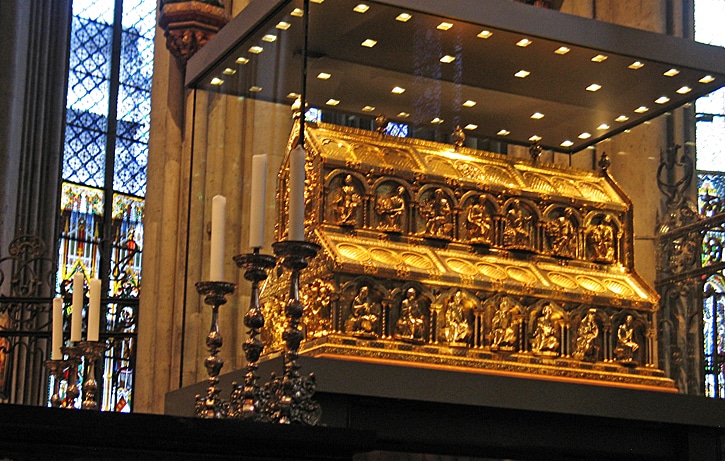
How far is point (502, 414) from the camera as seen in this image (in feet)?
20.4

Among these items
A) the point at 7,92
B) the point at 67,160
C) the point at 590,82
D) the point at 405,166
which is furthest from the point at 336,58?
the point at 67,160

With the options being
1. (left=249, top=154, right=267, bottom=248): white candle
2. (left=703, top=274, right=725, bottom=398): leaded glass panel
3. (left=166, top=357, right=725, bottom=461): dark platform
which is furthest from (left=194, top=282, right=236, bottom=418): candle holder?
(left=703, top=274, right=725, bottom=398): leaded glass panel

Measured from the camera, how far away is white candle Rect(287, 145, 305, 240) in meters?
4.34

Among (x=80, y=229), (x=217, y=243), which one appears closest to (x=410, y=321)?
(x=217, y=243)

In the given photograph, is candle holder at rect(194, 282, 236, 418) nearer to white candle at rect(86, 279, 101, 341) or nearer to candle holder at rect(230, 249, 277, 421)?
candle holder at rect(230, 249, 277, 421)

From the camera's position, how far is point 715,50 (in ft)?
23.3

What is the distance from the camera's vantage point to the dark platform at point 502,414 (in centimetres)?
574

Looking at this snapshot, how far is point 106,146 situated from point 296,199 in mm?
15805

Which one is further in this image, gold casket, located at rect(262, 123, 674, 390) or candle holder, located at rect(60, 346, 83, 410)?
candle holder, located at rect(60, 346, 83, 410)

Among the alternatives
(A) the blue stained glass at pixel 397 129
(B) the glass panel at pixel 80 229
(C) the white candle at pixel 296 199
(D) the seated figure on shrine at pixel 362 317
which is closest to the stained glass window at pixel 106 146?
(B) the glass panel at pixel 80 229

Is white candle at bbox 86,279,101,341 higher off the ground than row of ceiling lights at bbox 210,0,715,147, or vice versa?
row of ceiling lights at bbox 210,0,715,147

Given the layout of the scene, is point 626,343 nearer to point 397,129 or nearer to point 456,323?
point 456,323

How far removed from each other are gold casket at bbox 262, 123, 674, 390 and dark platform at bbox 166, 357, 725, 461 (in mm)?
219

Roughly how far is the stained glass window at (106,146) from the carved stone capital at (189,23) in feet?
26.4
